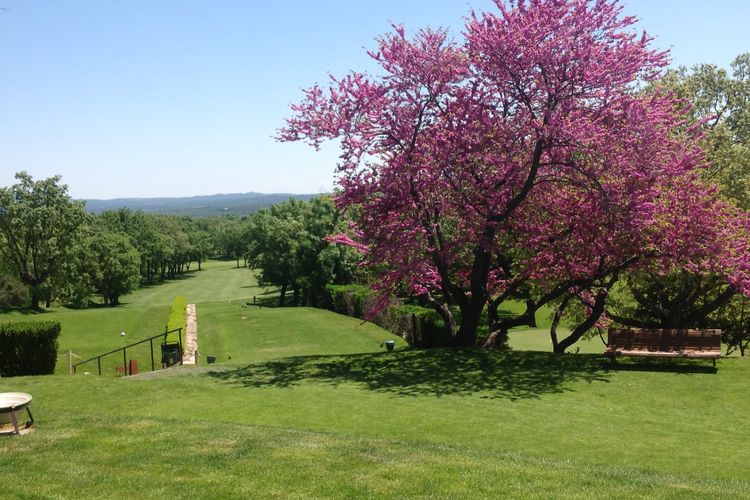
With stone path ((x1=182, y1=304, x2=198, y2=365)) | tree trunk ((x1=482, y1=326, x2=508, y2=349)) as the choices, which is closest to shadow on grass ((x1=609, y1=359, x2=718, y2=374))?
tree trunk ((x1=482, y1=326, x2=508, y2=349))

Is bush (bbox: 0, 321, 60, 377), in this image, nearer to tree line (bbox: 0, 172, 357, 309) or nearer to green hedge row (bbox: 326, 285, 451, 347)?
green hedge row (bbox: 326, 285, 451, 347)

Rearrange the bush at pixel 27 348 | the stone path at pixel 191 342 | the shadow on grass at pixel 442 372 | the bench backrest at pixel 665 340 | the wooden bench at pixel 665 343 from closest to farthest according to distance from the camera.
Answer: the shadow on grass at pixel 442 372 → the wooden bench at pixel 665 343 → the bench backrest at pixel 665 340 → the bush at pixel 27 348 → the stone path at pixel 191 342

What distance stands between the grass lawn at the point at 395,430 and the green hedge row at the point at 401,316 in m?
5.92

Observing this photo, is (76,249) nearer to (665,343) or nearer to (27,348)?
(27,348)

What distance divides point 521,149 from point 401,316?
53.8 ft

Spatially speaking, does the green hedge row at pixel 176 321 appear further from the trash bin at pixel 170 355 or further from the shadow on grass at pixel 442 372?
the shadow on grass at pixel 442 372

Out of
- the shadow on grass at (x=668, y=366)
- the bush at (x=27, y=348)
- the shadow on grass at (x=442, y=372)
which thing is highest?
the bush at (x=27, y=348)

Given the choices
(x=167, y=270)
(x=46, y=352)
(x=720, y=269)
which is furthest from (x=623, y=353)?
(x=167, y=270)

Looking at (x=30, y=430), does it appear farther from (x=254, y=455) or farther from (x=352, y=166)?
(x=352, y=166)

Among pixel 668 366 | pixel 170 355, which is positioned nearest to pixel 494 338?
pixel 668 366

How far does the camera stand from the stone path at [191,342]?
2969 centimetres

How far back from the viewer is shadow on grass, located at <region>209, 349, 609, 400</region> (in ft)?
50.9

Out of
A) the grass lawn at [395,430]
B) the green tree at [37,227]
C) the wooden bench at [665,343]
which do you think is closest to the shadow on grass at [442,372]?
the grass lawn at [395,430]

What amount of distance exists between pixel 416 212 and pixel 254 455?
11040 mm
